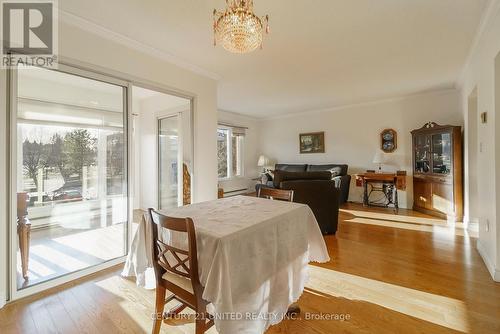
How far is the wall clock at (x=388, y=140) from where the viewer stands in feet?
17.2

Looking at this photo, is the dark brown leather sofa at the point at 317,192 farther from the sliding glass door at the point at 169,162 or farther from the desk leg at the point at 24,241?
the desk leg at the point at 24,241

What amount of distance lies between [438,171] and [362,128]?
1892mm

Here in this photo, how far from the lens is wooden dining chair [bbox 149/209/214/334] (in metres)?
1.19

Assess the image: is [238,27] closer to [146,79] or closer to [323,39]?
[323,39]

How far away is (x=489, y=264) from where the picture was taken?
7.46ft

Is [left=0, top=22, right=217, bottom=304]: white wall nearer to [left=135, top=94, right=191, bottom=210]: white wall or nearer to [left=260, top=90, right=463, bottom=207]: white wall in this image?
[left=135, top=94, right=191, bottom=210]: white wall

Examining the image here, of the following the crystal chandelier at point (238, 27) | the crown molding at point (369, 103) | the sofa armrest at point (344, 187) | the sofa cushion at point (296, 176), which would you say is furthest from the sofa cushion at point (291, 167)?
the crystal chandelier at point (238, 27)

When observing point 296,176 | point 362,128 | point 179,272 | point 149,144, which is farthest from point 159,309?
point 362,128

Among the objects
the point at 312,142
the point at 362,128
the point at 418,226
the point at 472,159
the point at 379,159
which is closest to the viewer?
the point at 472,159

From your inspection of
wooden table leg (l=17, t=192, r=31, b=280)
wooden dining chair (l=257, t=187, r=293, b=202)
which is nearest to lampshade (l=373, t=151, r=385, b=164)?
wooden dining chair (l=257, t=187, r=293, b=202)

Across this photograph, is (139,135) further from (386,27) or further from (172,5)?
(386,27)

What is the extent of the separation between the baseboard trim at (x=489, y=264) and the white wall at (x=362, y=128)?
2.58 m

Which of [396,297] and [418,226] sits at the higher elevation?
[418,226]

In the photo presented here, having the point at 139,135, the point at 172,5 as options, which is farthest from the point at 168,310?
the point at 139,135
